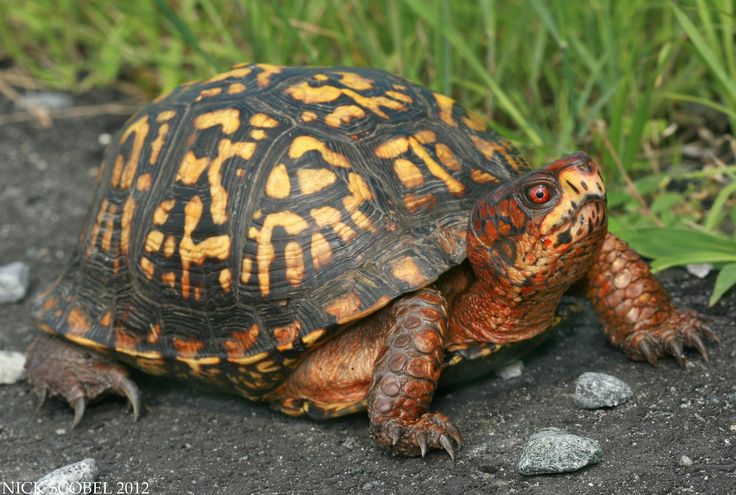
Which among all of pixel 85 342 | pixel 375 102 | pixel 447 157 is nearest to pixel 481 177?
pixel 447 157

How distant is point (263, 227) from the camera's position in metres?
2.98

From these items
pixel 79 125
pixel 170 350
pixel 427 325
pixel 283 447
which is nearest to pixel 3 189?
pixel 79 125

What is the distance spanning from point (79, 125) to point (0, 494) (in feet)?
11.8

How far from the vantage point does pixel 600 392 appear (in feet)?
9.39

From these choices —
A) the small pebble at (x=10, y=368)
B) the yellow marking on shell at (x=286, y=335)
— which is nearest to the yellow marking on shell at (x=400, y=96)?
the yellow marking on shell at (x=286, y=335)

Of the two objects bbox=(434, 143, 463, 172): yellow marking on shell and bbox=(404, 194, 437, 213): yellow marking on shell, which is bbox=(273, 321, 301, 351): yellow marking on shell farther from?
bbox=(434, 143, 463, 172): yellow marking on shell

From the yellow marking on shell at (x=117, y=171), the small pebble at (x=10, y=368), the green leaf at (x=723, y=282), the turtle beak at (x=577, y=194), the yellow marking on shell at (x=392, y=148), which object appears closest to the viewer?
the turtle beak at (x=577, y=194)

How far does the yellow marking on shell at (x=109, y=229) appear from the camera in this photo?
3.41 m

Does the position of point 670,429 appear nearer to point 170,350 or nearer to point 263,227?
point 263,227

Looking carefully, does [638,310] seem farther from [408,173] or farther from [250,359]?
[250,359]

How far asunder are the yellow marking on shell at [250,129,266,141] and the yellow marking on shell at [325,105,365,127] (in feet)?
0.73

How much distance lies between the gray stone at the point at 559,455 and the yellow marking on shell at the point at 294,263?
2.96ft

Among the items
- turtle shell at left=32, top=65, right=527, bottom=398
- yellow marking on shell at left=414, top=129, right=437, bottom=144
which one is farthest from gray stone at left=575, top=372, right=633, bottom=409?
yellow marking on shell at left=414, top=129, right=437, bottom=144

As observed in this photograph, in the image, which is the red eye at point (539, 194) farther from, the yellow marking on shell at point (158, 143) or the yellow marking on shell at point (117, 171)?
the yellow marking on shell at point (117, 171)
